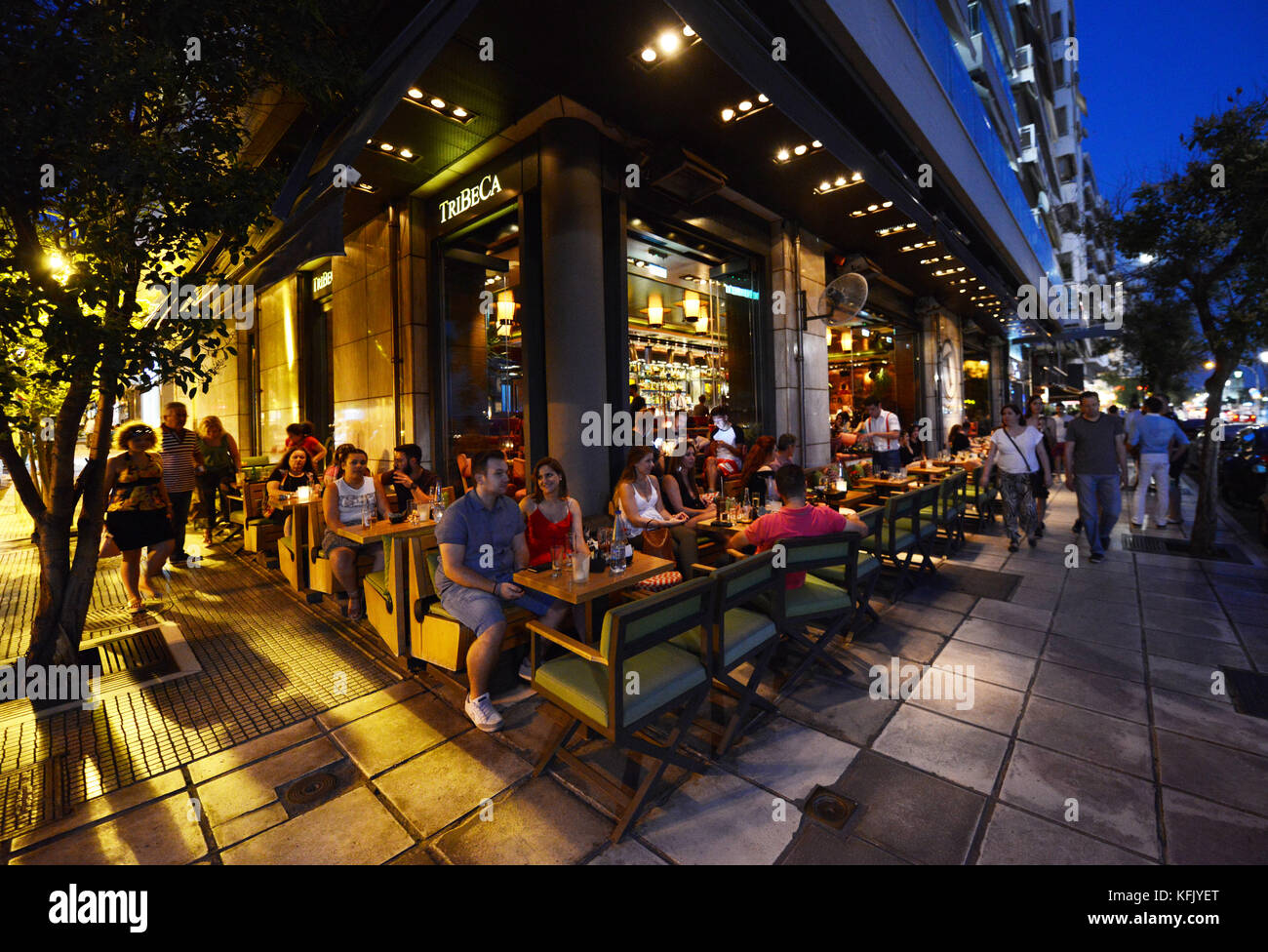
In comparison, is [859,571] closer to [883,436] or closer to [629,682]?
[629,682]

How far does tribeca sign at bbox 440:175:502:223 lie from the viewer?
665 centimetres

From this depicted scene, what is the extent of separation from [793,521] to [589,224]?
4186mm

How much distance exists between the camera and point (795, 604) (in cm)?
370

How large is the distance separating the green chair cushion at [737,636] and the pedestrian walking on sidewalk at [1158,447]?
8.69 metres

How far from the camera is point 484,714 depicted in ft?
10.9

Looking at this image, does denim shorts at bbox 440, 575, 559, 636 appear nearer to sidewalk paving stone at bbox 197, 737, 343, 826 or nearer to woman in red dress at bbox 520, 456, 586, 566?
woman in red dress at bbox 520, 456, 586, 566

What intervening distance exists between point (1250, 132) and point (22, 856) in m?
11.7

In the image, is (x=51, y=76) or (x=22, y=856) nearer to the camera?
(x=22, y=856)

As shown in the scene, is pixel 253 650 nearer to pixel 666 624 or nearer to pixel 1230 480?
pixel 666 624

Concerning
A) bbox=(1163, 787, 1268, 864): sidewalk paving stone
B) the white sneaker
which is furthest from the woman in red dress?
bbox=(1163, 787, 1268, 864): sidewalk paving stone

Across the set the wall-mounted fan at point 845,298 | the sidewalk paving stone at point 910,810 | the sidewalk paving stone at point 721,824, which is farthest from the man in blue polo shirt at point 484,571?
the wall-mounted fan at point 845,298

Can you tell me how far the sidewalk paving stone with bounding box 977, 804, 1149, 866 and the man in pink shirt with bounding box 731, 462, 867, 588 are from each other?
173cm
